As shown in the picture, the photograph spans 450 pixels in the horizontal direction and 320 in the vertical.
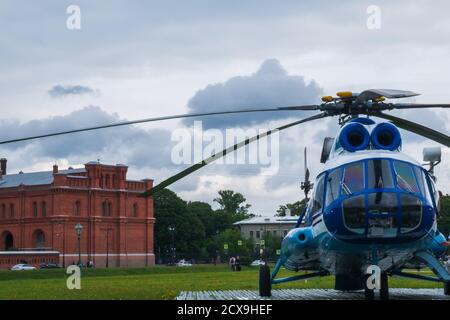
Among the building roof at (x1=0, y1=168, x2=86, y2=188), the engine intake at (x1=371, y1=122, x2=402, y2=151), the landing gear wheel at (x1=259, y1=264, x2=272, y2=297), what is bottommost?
the landing gear wheel at (x1=259, y1=264, x2=272, y2=297)

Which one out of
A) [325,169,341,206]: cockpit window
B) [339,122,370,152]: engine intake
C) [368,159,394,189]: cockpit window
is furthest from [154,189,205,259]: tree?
[368,159,394,189]: cockpit window

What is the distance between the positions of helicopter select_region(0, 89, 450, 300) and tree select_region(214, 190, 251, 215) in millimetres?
177812

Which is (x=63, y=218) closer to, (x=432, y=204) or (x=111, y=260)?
(x=111, y=260)

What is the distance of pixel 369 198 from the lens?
49.5 feet

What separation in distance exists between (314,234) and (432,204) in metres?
2.94

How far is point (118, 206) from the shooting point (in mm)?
118062

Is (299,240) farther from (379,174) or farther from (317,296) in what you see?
(379,174)

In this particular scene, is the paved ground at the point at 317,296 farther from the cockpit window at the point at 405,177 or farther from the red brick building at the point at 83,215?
the red brick building at the point at 83,215

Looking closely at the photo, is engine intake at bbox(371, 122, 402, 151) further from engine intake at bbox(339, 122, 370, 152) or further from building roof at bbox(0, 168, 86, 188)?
building roof at bbox(0, 168, 86, 188)

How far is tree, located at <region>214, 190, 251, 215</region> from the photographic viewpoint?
645 ft

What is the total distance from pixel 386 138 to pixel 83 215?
10044 centimetres

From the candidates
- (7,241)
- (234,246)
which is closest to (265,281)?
(7,241)

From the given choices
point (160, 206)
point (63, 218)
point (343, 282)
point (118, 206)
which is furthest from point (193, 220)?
point (343, 282)
